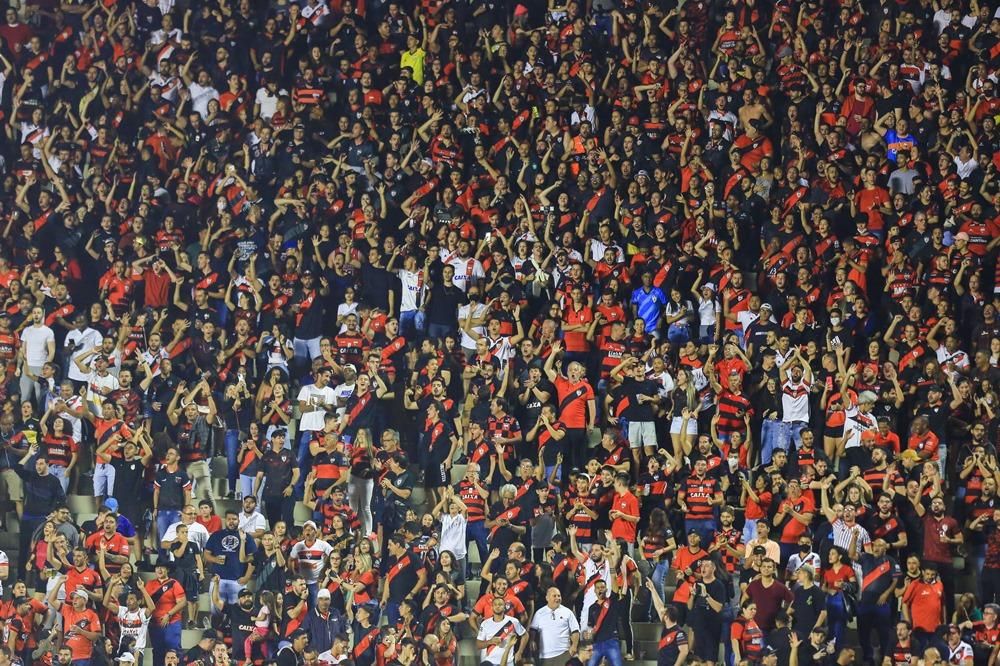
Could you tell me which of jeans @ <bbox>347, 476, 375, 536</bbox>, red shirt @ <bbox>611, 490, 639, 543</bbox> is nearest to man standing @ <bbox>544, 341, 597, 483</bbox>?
red shirt @ <bbox>611, 490, 639, 543</bbox>

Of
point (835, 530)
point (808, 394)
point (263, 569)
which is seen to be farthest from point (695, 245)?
point (263, 569)

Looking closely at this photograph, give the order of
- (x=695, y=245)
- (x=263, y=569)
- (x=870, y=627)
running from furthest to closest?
(x=695, y=245) → (x=263, y=569) → (x=870, y=627)

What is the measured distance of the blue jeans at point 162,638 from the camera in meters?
18.4

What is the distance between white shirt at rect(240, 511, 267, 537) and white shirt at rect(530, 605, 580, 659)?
3.21 meters

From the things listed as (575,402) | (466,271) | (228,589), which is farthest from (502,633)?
(466,271)

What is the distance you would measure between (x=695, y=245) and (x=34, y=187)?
26.5ft

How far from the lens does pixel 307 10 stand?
77.9 ft

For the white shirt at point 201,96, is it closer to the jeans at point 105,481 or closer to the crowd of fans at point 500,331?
the crowd of fans at point 500,331

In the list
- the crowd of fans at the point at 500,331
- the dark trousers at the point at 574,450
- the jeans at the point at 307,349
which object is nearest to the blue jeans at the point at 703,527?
the crowd of fans at the point at 500,331

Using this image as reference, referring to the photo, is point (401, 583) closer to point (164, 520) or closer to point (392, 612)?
point (392, 612)

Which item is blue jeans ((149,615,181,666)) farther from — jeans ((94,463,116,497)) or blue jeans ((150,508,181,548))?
jeans ((94,463,116,497))

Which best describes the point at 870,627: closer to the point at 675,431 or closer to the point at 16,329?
the point at 675,431

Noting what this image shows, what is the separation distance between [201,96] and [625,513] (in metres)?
8.56

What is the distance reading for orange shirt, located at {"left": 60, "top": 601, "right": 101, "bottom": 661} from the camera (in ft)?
60.0
